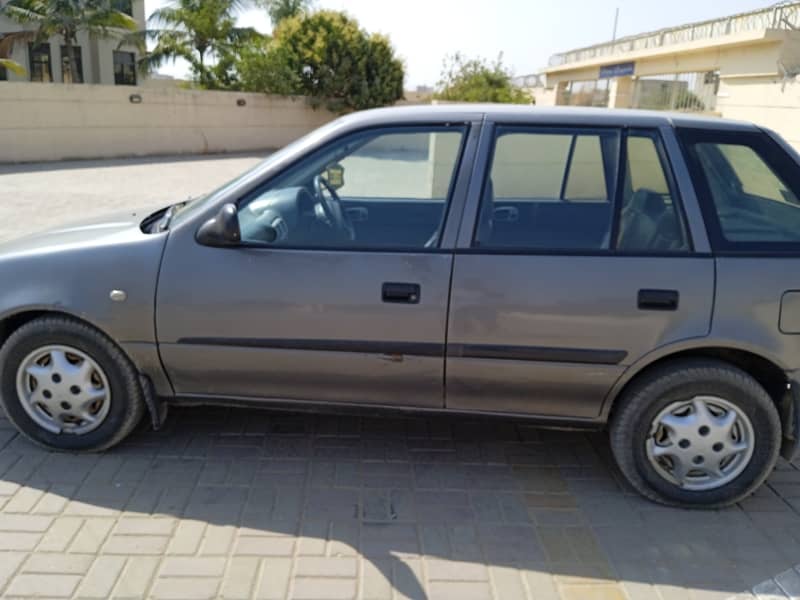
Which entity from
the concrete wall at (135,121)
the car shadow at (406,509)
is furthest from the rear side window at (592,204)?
the concrete wall at (135,121)

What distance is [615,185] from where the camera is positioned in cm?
314

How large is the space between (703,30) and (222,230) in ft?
90.3

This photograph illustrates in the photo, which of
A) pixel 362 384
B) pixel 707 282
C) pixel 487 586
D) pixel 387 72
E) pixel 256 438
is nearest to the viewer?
pixel 487 586

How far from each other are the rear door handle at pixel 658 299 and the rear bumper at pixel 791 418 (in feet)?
2.08

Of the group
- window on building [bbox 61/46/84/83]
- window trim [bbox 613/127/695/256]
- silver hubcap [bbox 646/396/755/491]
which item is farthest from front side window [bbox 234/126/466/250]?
window on building [bbox 61/46/84/83]

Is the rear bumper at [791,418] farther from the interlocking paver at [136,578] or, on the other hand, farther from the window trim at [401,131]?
the interlocking paver at [136,578]

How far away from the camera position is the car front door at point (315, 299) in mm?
3049

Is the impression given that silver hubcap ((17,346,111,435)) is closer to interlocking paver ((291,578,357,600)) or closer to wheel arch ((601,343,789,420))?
interlocking paver ((291,578,357,600))

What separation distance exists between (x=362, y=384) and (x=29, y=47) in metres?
30.2

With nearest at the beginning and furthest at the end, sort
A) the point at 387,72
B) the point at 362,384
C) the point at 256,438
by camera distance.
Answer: the point at 362,384
the point at 256,438
the point at 387,72

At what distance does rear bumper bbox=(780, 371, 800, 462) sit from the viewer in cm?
302

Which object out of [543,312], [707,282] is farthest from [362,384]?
[707,282]

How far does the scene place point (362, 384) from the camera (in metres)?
3.20

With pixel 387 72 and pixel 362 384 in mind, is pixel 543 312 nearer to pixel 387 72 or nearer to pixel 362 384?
pixel 362 384
